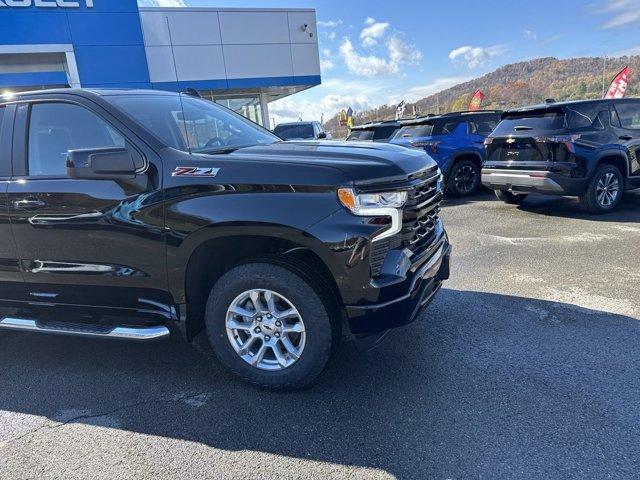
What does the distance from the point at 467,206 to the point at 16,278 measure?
758 cm

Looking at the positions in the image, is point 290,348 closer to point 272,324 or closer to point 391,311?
point 272,324

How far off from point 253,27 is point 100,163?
19361mm

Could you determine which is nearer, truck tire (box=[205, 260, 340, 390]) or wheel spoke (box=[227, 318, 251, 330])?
truck tire (box=[205, 260, 340, 390])

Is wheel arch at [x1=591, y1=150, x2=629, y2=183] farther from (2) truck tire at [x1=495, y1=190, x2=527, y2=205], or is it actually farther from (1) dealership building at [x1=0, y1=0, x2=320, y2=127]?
(1) dealership building at [x1=0, y1=0, x2=320, y2=127]

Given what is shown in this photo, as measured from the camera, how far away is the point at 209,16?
1923cm

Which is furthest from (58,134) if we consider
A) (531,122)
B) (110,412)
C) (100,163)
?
(531,122)

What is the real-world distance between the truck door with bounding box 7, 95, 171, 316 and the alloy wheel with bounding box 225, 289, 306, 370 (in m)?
0.52

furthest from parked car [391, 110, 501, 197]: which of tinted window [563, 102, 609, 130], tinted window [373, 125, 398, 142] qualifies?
tinted window [563, 102, 609, 130]

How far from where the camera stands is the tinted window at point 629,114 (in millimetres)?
7387

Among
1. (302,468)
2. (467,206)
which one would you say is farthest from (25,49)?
(302,468)

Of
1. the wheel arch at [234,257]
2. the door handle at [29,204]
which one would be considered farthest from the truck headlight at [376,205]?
the door handle at [29,204]

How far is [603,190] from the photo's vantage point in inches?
285

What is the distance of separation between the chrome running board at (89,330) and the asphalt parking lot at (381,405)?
0.40m

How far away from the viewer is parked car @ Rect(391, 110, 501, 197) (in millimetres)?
9570
